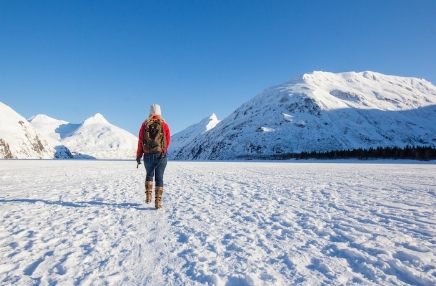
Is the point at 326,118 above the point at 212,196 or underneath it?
above

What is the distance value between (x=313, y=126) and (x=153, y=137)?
464 ft

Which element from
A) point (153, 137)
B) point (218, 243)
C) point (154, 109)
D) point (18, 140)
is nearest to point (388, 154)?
point (154, 109)

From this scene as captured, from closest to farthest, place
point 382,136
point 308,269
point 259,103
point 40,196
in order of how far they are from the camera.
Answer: point 308,269
point 40,196
point 382,136
point 259,103

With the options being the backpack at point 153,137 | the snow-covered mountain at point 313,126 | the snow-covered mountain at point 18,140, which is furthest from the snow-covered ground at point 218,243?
the snow-covered mountain at point 18,140

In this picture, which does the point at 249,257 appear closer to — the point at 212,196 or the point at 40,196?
the point at 212,196

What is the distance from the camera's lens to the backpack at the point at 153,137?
24.6 feet

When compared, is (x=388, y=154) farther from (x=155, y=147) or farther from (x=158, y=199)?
(x=155, y=147)

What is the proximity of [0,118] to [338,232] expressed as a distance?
172 metres

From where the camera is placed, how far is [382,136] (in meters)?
141

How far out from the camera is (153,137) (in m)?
7.57

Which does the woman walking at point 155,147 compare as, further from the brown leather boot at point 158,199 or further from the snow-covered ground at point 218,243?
the snow-covered ground at point 218,243

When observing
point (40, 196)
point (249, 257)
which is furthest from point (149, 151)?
point (40, 196)

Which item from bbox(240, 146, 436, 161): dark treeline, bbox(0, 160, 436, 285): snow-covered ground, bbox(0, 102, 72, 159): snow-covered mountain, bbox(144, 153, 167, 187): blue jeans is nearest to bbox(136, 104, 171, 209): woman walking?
bbox(144, 153, 167, 187): blue jeans

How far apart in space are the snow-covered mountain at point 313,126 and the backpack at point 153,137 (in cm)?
11439
